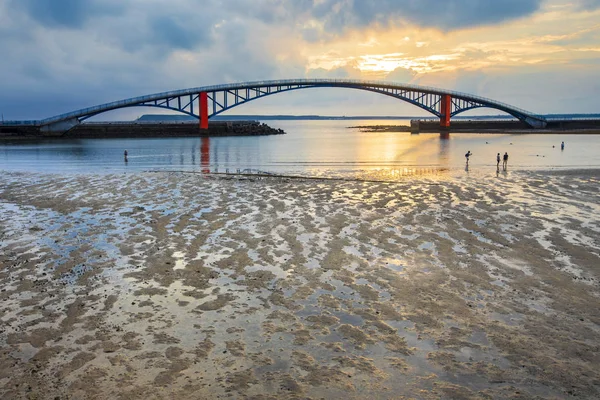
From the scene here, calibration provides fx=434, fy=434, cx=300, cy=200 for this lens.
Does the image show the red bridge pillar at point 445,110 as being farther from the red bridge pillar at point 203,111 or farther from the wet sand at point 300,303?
the wet sand at point 300,303

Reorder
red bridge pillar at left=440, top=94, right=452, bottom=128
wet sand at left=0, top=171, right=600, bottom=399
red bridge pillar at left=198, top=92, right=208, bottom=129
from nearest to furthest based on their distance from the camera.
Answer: wet sand at left=0, top=171, right=600, bottom=399 → red bridge pillar at left=198, top=92, right=208, bottom=129 → red bridge pillar at left=440, top=94, right=452, bottom=128

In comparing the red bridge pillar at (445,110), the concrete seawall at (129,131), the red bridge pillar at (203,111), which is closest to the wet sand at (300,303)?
the concrete seawall at (129,131)

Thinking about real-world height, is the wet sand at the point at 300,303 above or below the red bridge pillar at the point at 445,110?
below

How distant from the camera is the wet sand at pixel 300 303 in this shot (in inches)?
230

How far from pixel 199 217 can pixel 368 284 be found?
8.75 meters

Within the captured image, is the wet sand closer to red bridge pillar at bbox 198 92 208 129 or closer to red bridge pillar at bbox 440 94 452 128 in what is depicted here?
red bridge pillar at bbox 198 92 208 129

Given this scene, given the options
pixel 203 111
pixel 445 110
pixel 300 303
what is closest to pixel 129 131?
pixel 203 111

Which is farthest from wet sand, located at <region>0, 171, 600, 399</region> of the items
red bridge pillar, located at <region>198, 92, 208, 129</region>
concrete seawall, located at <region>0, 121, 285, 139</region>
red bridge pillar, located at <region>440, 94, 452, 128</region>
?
red bridge pillar, located at <region>440, 94, 452, 128</region>

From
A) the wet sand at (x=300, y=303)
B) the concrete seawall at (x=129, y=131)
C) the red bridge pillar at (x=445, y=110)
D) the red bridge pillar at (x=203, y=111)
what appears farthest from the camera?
the red bridge pillar at (x=445, y=110)

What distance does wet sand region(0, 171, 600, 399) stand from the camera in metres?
5.84

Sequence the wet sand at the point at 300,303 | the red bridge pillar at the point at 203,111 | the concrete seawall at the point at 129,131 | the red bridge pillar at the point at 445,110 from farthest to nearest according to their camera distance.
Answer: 1. the red bridge pillar at the point at 445,110
2. the red bridge pillar at the point at 203,111
3. the concrete seawall at the point at 129,131
4. the wet sand at the point at 300,303

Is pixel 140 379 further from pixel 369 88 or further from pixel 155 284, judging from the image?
pixel 369 88

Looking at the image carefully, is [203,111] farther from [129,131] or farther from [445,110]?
[445,110]

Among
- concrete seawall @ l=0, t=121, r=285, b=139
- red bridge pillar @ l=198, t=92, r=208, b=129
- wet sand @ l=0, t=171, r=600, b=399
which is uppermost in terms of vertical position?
red bridge pillar @ l=198, t=92, r=208, b=129
